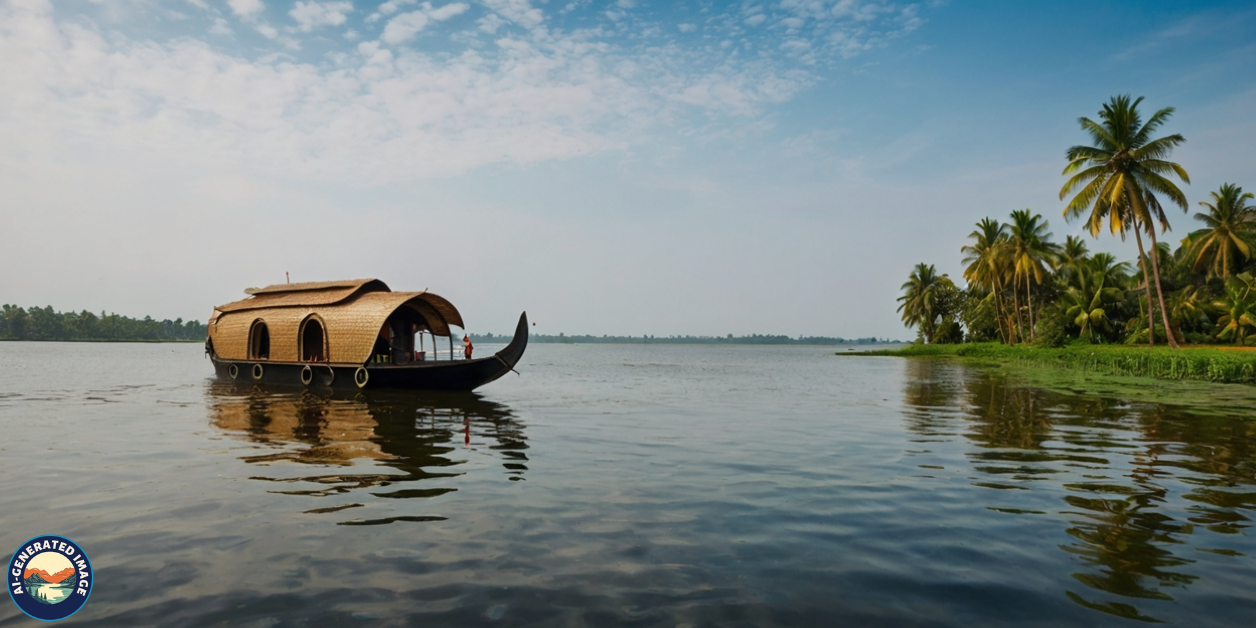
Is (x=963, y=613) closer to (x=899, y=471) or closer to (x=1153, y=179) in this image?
(x=899, y=471)

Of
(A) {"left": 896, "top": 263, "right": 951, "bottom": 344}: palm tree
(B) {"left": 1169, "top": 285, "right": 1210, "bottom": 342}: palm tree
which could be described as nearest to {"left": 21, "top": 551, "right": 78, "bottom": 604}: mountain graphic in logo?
(B) {"left": 1169, "top": 285, "right": 1210, "bottom": 342}: palm tree

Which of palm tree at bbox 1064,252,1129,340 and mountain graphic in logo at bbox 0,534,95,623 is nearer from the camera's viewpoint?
mountain graphic in logo at bbox 0,534,95,623

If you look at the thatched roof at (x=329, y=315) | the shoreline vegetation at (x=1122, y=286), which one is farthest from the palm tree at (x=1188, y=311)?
the thatched roof at (x=329, y=315)

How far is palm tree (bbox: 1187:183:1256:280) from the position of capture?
39.9 metres

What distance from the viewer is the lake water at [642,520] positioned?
4281 mm

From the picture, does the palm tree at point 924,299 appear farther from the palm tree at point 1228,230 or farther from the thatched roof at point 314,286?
the thatched roof at point 314,286

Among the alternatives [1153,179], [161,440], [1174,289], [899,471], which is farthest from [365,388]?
[1174,289]

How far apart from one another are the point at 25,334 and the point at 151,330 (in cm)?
1979

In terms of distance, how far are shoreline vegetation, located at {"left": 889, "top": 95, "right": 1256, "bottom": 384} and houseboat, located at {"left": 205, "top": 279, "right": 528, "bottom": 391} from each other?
27.6 meters

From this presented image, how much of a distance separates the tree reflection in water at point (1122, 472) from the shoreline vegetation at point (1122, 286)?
14.5 m

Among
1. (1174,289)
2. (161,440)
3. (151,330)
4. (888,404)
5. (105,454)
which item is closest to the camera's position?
(105,454)

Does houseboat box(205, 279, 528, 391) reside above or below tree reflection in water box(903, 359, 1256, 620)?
above

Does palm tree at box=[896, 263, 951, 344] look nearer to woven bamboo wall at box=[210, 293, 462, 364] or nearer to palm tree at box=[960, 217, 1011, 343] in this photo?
palm tree at box=[960, 217, 1011, 343]

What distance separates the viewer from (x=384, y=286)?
77.0ft
